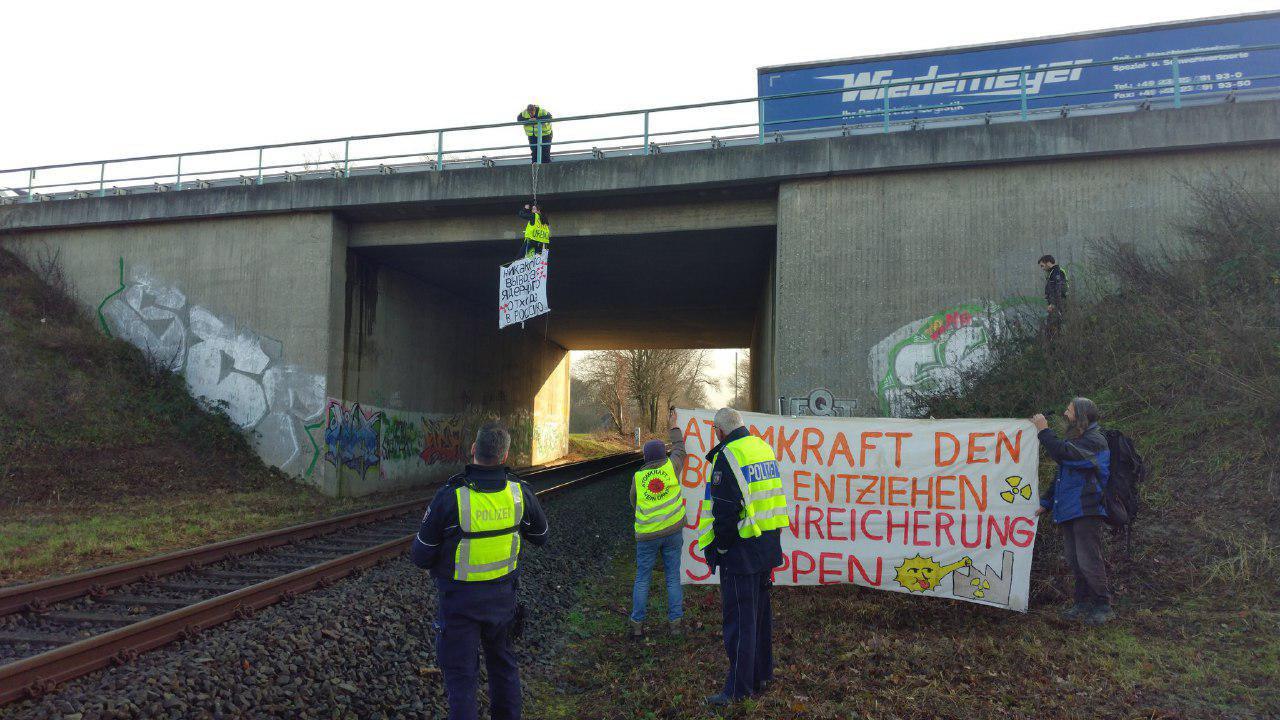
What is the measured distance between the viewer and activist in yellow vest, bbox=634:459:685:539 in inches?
249

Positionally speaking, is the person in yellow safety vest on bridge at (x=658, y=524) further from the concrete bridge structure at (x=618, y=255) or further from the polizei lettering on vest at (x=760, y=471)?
the concrete bridge structure at (x=618, y=255)

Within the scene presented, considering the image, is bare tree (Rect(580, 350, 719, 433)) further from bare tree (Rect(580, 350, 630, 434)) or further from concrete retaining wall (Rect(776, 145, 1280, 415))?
concrete retaining wall (Rect(776, 145, 1280, 415))

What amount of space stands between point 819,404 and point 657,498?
6.40m

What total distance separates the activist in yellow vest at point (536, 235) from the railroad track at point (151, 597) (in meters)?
5.58

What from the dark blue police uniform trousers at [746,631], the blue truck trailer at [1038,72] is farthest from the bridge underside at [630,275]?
the dark blue police uniform trousers at [746,631]

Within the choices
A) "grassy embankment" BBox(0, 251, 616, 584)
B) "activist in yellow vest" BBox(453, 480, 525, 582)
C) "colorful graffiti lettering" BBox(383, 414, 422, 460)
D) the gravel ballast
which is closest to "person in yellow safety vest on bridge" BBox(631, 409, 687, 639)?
the gravel ballast

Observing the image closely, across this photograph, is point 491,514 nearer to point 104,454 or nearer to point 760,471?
point 760,471

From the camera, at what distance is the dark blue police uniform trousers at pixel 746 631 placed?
4547mm

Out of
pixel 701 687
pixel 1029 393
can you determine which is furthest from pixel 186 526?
pixel 1029 393

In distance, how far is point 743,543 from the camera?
181 inches

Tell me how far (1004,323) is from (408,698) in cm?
1015

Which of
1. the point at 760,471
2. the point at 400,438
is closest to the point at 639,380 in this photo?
the point at 400,438

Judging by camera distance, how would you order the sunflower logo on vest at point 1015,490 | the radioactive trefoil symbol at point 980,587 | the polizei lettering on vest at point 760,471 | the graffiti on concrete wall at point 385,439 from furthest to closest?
1. the graffiti on concrete wall at point 385,439
2. the sunflower logo on vest at point 1015,490
3. the radioactive trefoil symbol at point 980,587
4. the polizei lettering on vest at point 760,471

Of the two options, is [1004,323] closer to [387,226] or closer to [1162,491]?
[1162,491]
